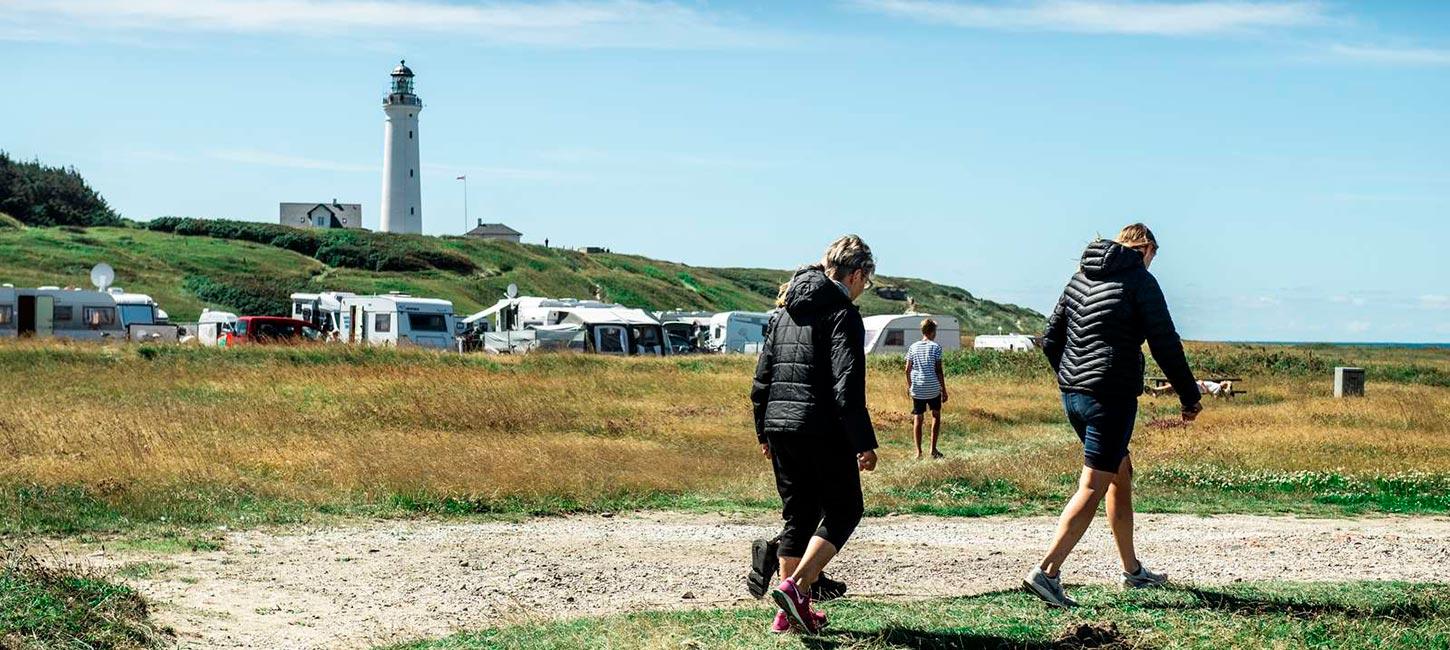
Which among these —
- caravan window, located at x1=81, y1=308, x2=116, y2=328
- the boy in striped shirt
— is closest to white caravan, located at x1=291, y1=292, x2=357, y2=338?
caravan window, located at x1=81, y1=308, x2=116, y2=328

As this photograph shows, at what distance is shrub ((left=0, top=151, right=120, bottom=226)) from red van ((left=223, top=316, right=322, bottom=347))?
5044 cm

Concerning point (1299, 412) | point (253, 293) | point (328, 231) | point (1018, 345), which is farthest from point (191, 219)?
point (1299, 412)

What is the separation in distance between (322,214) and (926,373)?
329 ft

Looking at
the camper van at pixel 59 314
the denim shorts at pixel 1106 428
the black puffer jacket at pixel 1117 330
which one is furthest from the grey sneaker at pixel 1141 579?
the camper van at pixel 59 314

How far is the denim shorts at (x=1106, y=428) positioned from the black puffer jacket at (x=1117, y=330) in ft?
0.17

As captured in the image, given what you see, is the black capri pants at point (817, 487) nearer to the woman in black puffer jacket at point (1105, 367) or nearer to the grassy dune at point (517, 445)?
the woman in black puffer jacket at point (1105, 367)

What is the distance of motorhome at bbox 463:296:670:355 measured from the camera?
136 feet

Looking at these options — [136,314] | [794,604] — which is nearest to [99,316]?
[136,314]

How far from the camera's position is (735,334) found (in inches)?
1969

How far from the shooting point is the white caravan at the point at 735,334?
4969 centimetres

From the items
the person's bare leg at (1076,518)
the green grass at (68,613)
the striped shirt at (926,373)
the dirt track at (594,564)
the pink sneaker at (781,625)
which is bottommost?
the dirt track at (594,564)

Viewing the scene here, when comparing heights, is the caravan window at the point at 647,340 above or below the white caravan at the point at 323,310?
below

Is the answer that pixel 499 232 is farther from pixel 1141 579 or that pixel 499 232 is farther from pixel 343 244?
pixel 1141 579

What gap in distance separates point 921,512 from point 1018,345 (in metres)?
38.4
